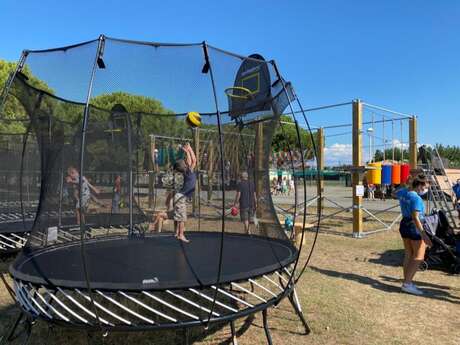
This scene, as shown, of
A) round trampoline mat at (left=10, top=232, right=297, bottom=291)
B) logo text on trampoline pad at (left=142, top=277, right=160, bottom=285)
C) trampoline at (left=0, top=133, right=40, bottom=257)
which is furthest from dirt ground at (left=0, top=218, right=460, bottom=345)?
trampoline at (left=0, top=133, right=40, bottom=257)

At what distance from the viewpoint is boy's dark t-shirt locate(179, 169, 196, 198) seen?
16.2 ft

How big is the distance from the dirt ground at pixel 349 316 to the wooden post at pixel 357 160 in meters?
2.65

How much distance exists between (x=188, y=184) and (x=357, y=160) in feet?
A: 16.4

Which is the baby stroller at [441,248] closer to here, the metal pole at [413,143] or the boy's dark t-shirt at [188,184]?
the boy's dark t-shirt at [188,184]

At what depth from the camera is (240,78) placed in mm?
3598

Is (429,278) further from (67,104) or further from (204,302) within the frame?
(67,104)

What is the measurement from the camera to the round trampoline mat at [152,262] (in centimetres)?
275

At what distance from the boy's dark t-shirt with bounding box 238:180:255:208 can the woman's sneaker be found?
2.08 m

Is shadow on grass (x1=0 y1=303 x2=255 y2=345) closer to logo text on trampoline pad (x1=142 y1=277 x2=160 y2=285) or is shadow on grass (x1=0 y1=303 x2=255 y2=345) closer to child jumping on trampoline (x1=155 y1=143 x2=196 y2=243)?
logo text on trampoline pad (x1=142 y1=277 x2=160 y2=285)

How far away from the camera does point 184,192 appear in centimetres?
509

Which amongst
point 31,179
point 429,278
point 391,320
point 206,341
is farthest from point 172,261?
point 31,179

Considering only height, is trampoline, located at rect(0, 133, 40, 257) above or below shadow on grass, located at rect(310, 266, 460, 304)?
above

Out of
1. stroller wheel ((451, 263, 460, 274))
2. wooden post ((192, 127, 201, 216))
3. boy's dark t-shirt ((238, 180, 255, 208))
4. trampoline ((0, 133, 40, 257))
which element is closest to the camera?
boy's dark t-shirt ((238, 180, 255, 208))

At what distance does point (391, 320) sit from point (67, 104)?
12.4 ft
